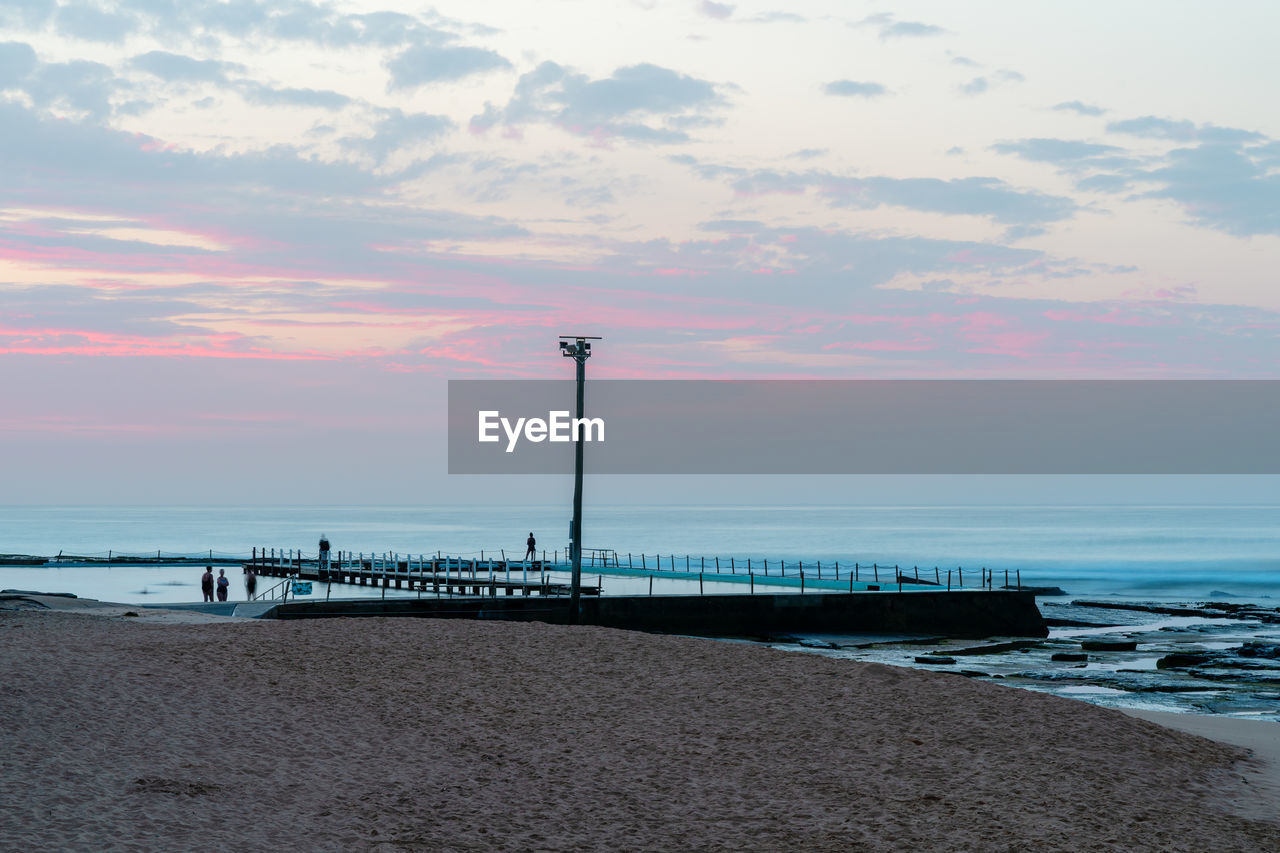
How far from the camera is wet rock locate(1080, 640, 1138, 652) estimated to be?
41.4 m

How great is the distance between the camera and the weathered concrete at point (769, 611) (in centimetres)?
4069

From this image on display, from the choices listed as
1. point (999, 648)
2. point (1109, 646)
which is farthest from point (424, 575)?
point (1109, 646)

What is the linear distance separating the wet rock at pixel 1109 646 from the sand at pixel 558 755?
2612 centimetres

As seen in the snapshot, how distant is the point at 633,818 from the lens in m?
10.9

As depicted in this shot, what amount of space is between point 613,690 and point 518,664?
2033mm

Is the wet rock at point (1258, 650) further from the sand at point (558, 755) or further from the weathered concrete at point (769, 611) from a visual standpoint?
the sand at point (558, 755)

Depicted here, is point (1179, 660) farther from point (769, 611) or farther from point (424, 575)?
point (424, 575)

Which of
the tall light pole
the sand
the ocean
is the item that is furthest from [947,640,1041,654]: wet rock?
the sand

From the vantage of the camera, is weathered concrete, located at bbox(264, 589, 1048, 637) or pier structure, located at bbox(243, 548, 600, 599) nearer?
weathered concrete, located at bbox(264, 589, 1048, 637)

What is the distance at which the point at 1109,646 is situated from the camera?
4197 cm

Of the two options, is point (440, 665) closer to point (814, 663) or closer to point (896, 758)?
point (814, 663)

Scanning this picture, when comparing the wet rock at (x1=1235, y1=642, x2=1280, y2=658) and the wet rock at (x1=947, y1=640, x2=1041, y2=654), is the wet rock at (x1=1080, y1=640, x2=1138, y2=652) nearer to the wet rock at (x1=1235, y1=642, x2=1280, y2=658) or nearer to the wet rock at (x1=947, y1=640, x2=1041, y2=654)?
the wet rock at (x1=947, y1=640, x2=1041, y2=654)

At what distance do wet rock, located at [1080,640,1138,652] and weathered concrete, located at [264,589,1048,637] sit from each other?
491cm

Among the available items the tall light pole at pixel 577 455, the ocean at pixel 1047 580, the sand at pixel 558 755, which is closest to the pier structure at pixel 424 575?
the ocean at pixel 1047 580
